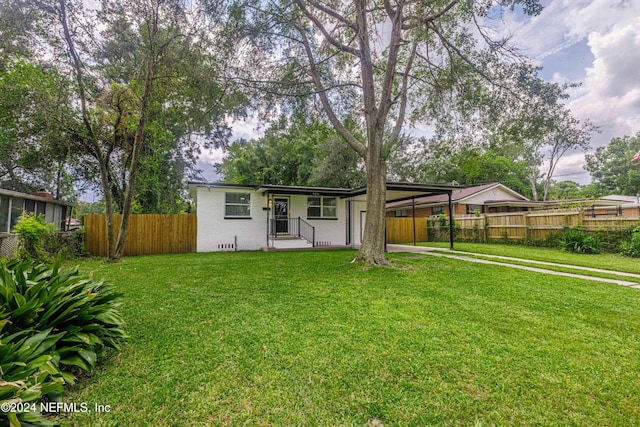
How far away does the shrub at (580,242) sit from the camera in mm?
8891

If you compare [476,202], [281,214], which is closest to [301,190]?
[281,214]

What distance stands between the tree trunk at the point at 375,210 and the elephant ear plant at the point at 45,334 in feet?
17.6

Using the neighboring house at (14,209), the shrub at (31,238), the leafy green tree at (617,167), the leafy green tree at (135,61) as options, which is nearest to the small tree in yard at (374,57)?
the leafy green tree at (135,61)

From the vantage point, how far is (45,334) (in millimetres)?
1878

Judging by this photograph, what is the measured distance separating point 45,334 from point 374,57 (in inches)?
354

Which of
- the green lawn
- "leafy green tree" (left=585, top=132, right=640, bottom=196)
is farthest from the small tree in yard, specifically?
"leafy green tree" (left=585, top=132, right=640, bottom=196)

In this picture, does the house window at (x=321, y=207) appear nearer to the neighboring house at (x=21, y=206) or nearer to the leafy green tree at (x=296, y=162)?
the leafy green tree at (x=296, y=162)

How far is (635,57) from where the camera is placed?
40.0 ft

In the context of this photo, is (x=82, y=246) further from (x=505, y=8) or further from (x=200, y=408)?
(x=505, y=8)

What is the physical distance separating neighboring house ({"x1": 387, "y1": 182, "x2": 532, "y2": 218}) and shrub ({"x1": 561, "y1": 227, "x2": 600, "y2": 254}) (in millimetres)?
8771

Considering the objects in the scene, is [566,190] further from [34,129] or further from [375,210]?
[34,129]

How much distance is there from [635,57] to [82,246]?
23906 millimetres

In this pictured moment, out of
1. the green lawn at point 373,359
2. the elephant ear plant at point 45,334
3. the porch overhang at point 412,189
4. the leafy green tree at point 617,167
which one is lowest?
the green lawn at point 373,359

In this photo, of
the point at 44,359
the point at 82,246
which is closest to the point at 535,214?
the point at 44,359
